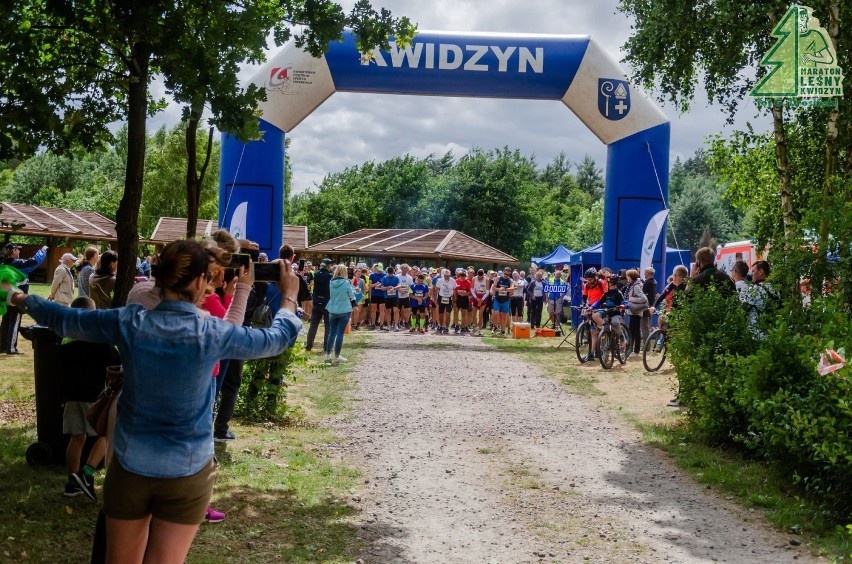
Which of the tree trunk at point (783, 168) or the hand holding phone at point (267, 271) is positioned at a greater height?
the tree trunk at point (783, 168)

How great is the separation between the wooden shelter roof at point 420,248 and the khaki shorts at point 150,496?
112 feet

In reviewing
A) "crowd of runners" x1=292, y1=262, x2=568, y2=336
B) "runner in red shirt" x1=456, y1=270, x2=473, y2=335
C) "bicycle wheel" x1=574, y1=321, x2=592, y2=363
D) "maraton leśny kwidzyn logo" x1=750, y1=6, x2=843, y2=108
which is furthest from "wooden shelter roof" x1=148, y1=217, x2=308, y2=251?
"maraton leśny kwidzyn logo" x1=750, y1=6, x2=843, y2=108

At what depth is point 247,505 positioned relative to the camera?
6293 millimetres

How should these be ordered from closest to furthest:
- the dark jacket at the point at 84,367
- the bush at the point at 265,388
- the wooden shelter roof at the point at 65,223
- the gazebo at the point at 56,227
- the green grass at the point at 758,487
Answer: the green grass at the point at 758,487 < the dark jacket at the point at 84,367 < the bush at the point at 265,388 < the wooden shelter roof at the point at 65,223 < the gazebo at the point at 56,227

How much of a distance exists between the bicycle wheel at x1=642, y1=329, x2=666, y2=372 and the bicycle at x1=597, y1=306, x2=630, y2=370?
544mm

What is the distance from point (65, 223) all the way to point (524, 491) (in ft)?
138

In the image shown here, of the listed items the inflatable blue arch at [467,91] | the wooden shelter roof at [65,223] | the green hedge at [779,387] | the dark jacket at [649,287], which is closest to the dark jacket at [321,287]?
the inflatable blue arch at [467,91]

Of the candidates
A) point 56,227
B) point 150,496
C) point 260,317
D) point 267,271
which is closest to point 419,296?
point 260,317

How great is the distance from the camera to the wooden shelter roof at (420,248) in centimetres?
3962

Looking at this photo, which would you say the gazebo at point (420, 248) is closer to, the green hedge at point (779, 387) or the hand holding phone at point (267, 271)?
the green hedge at point (779, 387)

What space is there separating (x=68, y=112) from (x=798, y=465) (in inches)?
258

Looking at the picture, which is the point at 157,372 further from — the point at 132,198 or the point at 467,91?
the point at 467,91

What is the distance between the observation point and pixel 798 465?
263 inches

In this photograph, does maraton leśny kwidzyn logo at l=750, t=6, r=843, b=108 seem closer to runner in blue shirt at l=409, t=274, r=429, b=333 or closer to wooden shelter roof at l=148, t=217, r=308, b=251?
runner in blue shirt at l=409, t=274, r=429, b=333
